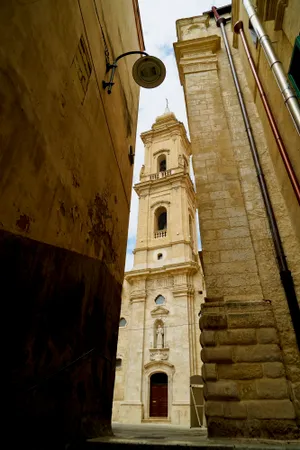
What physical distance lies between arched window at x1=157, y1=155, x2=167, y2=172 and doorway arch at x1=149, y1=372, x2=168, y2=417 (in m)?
20.9

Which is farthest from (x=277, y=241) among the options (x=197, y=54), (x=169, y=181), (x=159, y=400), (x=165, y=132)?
(x=165, y=132)

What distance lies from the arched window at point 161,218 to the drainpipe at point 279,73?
909 inches

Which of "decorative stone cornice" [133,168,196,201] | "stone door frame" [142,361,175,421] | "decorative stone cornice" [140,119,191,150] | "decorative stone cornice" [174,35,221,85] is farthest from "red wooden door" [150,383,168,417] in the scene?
"decorative stone cornice" [140,119,191,150]

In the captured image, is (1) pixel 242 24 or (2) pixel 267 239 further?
(1) pixel 242 24

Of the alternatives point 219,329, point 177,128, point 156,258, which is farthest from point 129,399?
point 177,128

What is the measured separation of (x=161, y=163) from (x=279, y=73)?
94.9 feet

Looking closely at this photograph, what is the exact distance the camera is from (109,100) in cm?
502

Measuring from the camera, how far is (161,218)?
94.0ft

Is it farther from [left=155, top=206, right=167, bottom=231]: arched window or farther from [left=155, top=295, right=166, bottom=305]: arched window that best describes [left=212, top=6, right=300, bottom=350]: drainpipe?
[left=155, top=206, right=167, bottom=231]: arched window

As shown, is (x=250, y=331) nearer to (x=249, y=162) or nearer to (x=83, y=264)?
(x=83, y=264)

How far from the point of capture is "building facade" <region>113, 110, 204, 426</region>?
1895cm

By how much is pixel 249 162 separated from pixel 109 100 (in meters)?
2.96

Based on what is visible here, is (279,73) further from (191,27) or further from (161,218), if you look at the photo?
(161,218)

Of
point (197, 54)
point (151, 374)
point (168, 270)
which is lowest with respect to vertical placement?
point (151, 374)
